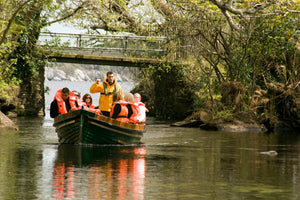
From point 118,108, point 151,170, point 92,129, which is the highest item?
point 118,108

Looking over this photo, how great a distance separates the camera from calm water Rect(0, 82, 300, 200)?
404 inches

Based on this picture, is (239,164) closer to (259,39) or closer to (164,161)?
(164,161)

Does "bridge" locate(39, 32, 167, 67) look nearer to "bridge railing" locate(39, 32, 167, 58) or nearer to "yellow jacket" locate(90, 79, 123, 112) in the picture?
"bridge railing" locate(39, 32, 167, 58)

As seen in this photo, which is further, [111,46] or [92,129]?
[111,46]

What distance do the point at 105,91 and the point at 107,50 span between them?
1986 centimetres

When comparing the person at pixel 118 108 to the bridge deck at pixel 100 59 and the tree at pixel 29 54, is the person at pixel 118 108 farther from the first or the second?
the bridge deck at pixel 100 59

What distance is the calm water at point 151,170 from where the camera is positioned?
10.2m

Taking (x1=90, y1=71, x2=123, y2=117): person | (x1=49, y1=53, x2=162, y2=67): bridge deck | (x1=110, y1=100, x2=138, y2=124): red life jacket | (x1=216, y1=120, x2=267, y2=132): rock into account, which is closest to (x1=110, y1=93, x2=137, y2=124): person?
(x1=110, y1=100, x2=138, y2=124): red life jacket

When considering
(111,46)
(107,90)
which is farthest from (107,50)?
(107,90)

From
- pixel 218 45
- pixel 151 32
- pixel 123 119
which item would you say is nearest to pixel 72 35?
pixel 151 32

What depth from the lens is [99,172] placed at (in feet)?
41.4

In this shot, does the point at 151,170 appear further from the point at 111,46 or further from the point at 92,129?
the point at 111,46

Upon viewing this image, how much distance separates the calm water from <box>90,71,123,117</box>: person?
5.52ft

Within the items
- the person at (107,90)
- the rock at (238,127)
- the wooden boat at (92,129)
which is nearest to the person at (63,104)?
the wooden boat at (92,129)
